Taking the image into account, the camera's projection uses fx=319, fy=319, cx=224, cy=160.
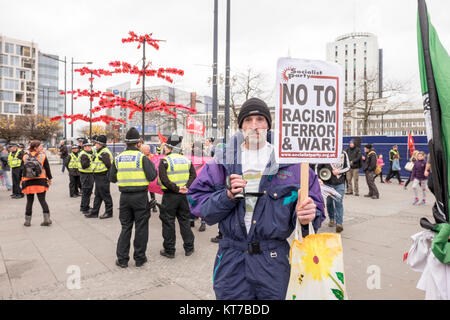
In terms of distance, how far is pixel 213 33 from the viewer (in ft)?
38.9

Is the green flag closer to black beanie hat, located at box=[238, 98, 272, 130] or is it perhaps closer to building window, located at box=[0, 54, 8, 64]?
black beanie hat, located at box=[238, 98, 272, 130]

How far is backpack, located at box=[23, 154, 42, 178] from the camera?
6.75 metres

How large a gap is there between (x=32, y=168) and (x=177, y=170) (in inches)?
138

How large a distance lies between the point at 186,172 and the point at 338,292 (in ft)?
13.7

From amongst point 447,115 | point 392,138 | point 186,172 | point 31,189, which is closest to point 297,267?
point 447,115

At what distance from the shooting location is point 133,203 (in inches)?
194

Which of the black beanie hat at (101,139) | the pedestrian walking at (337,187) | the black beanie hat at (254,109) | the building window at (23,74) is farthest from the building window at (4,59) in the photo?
the black beanie hat at (254,109)

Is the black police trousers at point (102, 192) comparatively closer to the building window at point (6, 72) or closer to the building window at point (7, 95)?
the building window at point (7, 95)

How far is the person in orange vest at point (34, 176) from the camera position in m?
6.78

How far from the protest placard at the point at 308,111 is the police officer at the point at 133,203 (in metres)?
3.54

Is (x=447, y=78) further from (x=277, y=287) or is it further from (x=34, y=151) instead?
(x=34, y=151)

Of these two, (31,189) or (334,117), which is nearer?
(334,117)

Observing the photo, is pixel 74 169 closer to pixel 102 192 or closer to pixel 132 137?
pixel 102 192

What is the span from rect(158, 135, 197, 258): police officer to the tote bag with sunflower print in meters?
3.66
